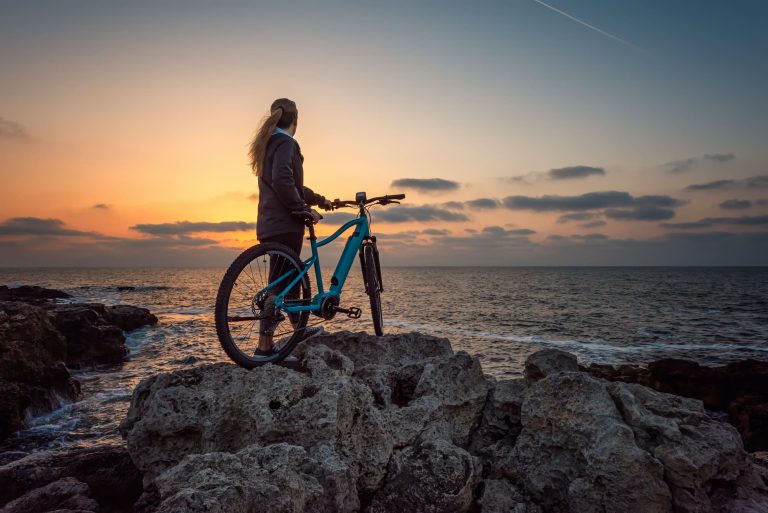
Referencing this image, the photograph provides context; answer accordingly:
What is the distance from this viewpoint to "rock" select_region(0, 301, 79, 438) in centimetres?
938

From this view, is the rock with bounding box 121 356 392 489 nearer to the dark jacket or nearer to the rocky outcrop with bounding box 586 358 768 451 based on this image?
the dark jacket

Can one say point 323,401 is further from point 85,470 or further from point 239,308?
point 85,470

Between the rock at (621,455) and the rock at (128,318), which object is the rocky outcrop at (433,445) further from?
the rock at (128,318)

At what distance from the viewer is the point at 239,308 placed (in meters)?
5.07

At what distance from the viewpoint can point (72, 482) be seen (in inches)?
183

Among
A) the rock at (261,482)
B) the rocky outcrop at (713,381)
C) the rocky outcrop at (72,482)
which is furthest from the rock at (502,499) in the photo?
the rocky outcrop at (713,381)

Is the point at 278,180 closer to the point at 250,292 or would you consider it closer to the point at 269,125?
the point at 269,125

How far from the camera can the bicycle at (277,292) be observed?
16.7ft

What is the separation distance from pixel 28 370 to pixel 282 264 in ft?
30.6

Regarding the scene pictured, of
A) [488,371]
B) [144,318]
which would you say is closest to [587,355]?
[488,371]

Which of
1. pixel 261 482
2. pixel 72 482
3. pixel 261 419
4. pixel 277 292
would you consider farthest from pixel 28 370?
pixel 261 482

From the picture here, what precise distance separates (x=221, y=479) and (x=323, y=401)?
4.36 ft

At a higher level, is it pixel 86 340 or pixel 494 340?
pixel 86 340

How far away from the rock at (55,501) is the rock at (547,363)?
589cm
